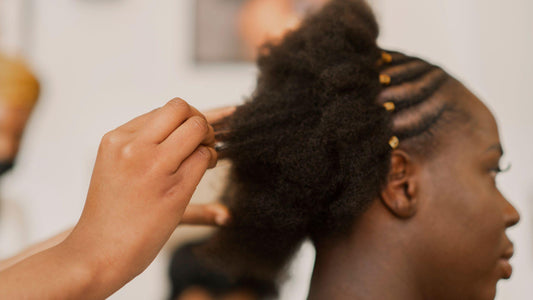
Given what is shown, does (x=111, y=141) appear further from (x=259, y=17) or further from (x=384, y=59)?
(x=259, y=17)

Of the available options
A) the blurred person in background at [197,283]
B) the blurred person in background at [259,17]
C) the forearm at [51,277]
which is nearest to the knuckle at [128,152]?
the forearm at [51,277]

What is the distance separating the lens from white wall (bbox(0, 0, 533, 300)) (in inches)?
80.4

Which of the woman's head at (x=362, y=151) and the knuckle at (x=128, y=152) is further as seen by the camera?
the woman's head at (x=362, y=151)

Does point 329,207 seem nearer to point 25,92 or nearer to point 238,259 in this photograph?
point 238,259

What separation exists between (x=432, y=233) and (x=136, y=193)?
1.49ft

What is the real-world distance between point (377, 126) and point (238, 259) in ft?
1.22

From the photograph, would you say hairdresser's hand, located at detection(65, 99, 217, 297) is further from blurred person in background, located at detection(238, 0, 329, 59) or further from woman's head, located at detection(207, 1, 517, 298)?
blurred person in background, located at detection(238, 0, 329, 59)

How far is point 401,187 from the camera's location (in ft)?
2.53

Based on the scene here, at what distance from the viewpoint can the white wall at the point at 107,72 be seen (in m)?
2.04

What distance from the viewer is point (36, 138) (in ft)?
6.89

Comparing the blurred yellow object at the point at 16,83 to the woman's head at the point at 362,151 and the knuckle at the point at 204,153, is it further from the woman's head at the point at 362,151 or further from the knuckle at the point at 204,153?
the knuckle at the point at 204,153

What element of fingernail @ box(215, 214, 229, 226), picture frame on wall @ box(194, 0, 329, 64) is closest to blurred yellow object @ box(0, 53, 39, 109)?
picture frame on wall @ box(194, 0, 329, 64)

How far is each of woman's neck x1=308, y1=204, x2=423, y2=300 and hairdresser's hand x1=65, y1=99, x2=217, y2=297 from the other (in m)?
0.30

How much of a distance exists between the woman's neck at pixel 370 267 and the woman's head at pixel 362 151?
19mm
